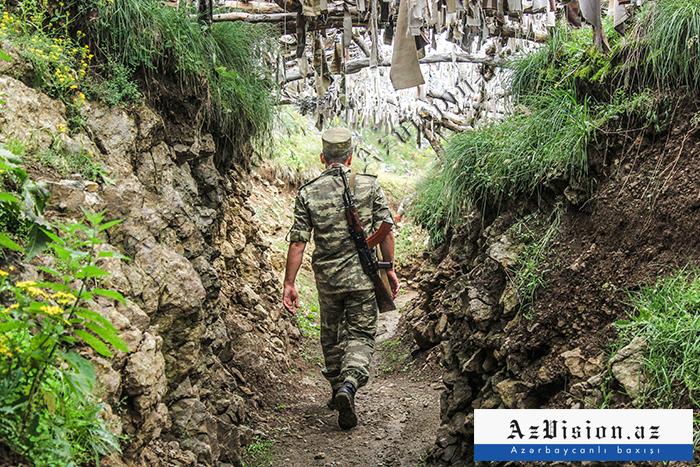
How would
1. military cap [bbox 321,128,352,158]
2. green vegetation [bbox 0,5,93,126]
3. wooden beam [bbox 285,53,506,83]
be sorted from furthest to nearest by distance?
wooden beam [bbox 285,53,506,83]
military cap [bbox 321,128,352,158]
green vegetation [bbox 0,5,93,126]

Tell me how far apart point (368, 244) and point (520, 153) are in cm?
140

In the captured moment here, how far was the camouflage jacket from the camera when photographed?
14.3ft

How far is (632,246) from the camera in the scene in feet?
9.78

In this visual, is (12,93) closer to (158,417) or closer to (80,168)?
(80,168)

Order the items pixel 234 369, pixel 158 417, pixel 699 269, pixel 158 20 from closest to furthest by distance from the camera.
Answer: pixel 699 269 < pixel 158 417 < pixel 158 20 < pixel 234 369

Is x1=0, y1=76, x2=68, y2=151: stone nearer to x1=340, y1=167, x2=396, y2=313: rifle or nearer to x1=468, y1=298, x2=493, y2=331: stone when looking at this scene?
x1=340, y1=167, x2=396, y2=313: rifle

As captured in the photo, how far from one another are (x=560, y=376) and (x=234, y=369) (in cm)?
298

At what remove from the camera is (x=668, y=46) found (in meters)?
Result: 3.17

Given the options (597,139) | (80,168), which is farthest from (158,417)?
(597,139)

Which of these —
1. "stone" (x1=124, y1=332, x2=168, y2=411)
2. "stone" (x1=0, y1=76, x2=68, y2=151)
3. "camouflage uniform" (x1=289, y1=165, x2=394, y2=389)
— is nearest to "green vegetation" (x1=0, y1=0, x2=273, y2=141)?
"stone" (x1=0, y1=76, x2=68, y2=151)

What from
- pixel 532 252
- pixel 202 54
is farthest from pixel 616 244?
pixel 202 54

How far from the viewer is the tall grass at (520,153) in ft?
11.7

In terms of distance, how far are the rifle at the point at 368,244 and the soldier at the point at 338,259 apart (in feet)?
0.14

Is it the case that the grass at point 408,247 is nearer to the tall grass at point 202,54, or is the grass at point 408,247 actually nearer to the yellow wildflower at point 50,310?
the tall grass at point 202,54
